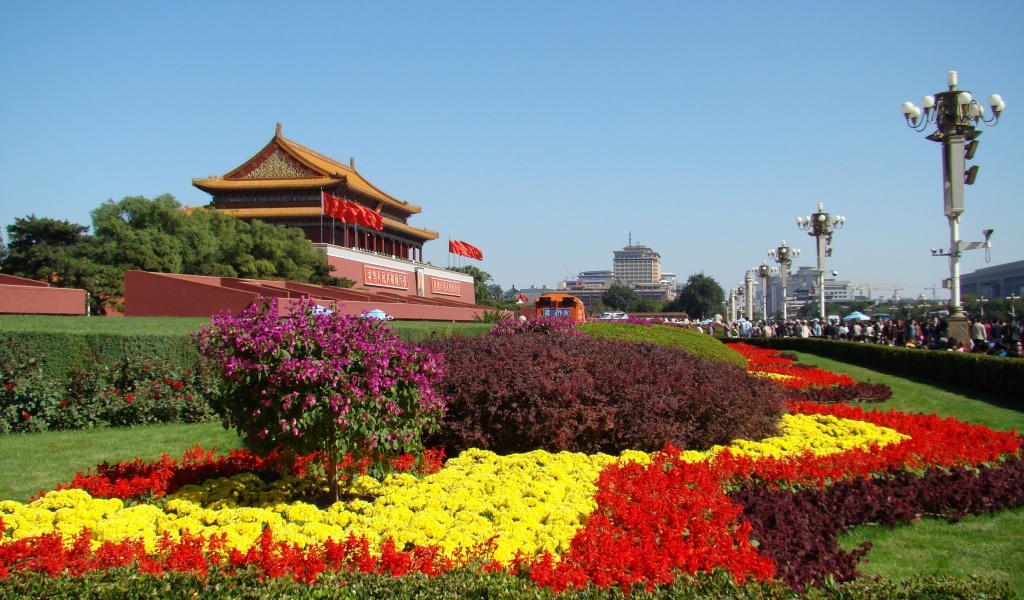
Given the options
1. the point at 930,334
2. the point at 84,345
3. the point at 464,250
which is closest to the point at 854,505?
the point at 84,345

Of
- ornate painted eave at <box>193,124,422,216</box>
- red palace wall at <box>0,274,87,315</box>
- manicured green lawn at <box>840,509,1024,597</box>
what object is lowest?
manicured green lawn at <box>840,509,1024,597</box>

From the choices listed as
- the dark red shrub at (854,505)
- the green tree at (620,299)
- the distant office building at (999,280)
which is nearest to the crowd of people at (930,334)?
the dark red shrub at (854,505)

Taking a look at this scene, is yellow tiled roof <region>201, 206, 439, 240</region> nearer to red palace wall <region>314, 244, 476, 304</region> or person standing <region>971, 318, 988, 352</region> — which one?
red palace wall <region>314, 244, 476, 304</region>

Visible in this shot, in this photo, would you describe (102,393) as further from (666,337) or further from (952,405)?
(952,405)

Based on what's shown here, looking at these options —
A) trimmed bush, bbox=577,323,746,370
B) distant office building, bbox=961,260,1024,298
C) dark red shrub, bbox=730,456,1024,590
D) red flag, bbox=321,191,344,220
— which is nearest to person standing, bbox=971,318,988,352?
trimmed bush, bbox=577,323,746,370

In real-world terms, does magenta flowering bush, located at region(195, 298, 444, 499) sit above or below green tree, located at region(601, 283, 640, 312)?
below

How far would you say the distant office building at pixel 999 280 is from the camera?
73312 millimetres

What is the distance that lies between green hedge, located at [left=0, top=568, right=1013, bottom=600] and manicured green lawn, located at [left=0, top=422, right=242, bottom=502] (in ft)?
8.99

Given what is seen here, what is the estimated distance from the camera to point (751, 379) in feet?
25.0

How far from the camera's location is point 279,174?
3756 centimetres

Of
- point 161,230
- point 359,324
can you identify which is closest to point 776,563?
point 359,324

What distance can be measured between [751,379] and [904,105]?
9768 millimetres

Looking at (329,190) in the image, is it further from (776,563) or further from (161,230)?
(776,563)

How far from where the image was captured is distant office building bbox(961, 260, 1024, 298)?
241ft
